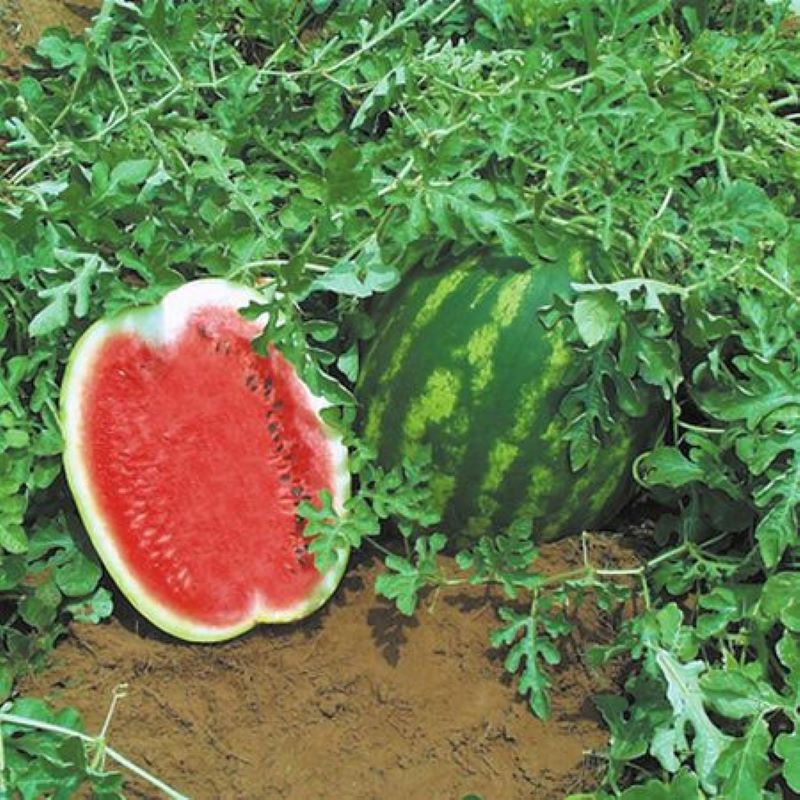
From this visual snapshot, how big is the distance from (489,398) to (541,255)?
0.28 m

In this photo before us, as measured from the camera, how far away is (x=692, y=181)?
3.44m

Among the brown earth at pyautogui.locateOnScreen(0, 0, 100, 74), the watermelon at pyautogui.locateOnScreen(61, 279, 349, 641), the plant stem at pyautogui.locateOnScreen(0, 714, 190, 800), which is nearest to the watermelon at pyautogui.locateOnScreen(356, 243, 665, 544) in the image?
the watermelon at pyautogui.locateOnScreen(61, 279, 349, 641)

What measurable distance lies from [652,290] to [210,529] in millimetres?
947

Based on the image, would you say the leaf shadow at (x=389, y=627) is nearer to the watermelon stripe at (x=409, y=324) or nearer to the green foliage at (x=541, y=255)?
the green foliage at (x=541, y=255)

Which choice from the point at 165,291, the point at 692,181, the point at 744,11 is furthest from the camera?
the point at 744,11

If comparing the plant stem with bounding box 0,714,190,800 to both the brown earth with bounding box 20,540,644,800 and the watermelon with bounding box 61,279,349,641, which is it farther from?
the watermelon with bounding box 61,279,349,641

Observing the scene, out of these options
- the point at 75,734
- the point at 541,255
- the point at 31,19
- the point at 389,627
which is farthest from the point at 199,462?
the point at 31,19

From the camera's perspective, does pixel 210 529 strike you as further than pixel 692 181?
No

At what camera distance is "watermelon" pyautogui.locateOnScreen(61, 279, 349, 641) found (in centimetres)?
281

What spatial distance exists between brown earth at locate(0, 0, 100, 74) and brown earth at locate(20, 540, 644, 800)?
1581 mm

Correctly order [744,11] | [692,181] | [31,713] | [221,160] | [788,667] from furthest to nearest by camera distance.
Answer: [744,11] < [692,181] < [221,160] < [788,667] < [31,713]

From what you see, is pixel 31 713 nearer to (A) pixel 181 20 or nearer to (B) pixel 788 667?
(B) pixel 788 667

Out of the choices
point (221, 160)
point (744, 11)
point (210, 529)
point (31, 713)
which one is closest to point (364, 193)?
point (221, 160)

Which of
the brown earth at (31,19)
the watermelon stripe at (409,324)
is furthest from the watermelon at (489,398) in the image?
the brown earth at (31,19)
